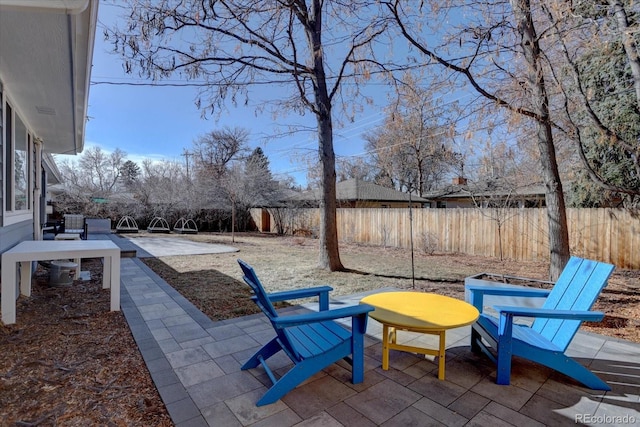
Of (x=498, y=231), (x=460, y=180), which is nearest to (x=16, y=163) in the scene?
(x=498, y=231)

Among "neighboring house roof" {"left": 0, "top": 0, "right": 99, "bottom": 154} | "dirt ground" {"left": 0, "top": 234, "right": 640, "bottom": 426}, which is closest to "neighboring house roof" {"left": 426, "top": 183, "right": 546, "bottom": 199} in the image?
"dirt ground" {"left": 0, "top": 234, "right": 640, "bottom": 426}

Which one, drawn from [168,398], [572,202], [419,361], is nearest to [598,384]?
[419,361]

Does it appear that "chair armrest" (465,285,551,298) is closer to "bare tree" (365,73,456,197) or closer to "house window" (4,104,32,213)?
"bare tree" (365,73,456,197)

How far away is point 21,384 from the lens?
236 cm

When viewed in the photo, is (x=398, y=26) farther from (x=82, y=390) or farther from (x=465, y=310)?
(x=82, y=390)

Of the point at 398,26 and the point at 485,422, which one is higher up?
the point at 398,26

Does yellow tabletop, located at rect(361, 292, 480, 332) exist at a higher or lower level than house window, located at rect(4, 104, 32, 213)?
lower

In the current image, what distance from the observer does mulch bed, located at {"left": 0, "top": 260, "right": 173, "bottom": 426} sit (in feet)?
6.61

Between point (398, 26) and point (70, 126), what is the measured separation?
6.29m

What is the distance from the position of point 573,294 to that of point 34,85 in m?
6.36

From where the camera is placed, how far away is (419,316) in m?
2.61

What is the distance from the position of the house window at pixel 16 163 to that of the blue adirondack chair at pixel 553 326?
5.88 m

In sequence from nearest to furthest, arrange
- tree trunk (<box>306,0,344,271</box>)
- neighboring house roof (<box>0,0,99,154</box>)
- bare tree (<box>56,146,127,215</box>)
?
neighboring house roof (<box>0,0,99,154</box>), tree trunk (<box>306,0,344,271</box>), bare tree (<box>56,146,127,215</box>)
